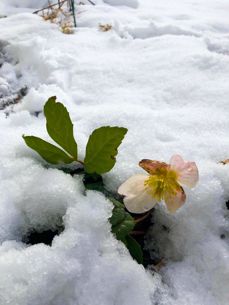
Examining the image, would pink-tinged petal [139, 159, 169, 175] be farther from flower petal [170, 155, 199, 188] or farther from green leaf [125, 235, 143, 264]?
green leaf [125, 235, 143, 264]

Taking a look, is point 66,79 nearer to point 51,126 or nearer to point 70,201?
point 51,126

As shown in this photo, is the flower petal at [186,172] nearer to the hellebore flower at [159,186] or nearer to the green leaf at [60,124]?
the hellebore flower at [159,186]

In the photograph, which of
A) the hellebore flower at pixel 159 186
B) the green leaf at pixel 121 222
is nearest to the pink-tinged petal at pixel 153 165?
the hellebore flower at pixel 159 186

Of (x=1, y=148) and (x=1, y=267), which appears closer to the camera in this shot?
(x=1, y=267)

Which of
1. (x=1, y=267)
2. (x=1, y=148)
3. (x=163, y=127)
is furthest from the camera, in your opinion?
(x=163, y=127)

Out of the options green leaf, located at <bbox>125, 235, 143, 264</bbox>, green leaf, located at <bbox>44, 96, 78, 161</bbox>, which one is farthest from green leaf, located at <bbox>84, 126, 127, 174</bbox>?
green leaf, located at <bbox>125, 235, 143, 264</bbox>

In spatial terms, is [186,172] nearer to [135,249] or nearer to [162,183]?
[162,183]

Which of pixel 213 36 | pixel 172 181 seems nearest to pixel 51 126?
pixel 172 181
